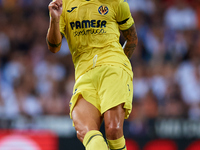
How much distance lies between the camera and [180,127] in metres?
7.89

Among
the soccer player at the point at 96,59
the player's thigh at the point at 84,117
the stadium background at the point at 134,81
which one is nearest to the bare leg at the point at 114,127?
the soccer player at the point at 96,59

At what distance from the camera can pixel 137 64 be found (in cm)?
990

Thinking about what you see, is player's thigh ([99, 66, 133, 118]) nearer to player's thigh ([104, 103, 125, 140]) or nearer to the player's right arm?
player's thigh ([104, 103, 125, 140])

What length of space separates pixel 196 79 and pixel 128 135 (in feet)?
9.82

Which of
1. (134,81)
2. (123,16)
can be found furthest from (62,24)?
(134,81)

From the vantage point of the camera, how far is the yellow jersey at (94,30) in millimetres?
4227

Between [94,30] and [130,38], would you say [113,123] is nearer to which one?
[94,30]

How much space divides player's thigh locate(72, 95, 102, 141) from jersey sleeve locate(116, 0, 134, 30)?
A: 97cm

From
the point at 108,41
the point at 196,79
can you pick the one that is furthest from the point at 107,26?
the point at 196,79

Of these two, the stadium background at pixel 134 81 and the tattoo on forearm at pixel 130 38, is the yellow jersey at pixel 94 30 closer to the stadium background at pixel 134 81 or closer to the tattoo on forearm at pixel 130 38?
the tattoo on forearm at pixel 130 38

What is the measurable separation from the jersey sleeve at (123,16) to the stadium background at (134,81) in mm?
3812

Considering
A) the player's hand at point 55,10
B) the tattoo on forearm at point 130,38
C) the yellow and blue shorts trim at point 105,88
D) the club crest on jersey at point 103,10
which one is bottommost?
the yellow and blue shorts trim at point 105,88

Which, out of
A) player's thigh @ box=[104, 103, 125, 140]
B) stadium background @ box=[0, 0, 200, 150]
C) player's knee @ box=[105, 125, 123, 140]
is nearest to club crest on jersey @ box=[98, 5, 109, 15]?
player's thigh @ box=[104, 103, 125, 140]

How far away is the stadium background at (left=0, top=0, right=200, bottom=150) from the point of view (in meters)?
7.78
